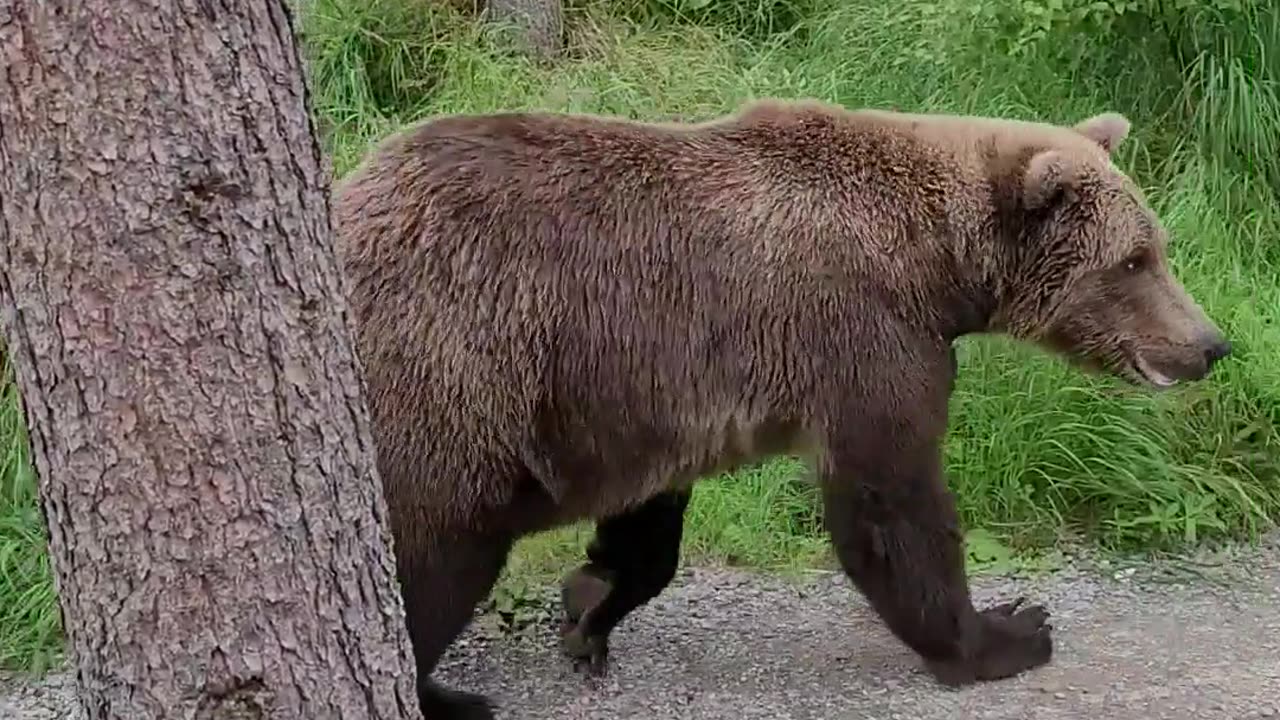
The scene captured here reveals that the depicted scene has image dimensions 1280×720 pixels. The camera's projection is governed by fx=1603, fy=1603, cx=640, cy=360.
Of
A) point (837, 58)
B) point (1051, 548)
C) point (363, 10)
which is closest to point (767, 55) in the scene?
point (837, 58)

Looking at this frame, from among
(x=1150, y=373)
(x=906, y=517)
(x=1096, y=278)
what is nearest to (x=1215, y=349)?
(x=1150, y=373)

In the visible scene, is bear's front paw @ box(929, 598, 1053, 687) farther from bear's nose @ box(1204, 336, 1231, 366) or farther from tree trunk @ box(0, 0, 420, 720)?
tree trunk @ box(0, 0, 420, 720)

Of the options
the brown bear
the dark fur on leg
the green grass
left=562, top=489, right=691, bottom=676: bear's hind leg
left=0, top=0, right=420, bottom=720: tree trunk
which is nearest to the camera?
left=0, top=0, right=420, bottom=720: tree trunk

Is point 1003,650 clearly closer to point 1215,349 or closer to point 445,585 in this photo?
point 1215,349

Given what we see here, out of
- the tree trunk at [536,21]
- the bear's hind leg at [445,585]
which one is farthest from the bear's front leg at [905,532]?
the tree trunk at [536,21]

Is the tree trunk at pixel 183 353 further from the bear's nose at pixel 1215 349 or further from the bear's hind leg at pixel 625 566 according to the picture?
the bear's nose at pixel 1215 349

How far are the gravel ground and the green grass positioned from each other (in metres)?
0.24

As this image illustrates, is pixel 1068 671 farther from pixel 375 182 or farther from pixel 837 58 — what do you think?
pixel 837 58

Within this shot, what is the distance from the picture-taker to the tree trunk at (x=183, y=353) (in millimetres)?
2072

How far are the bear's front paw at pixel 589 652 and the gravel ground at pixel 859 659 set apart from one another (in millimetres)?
35

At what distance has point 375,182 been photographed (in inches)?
144

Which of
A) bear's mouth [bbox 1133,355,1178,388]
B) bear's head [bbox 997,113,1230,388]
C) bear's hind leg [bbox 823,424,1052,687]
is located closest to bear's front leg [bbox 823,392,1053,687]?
bear's hind leg [bbox 823,424,1052,687]

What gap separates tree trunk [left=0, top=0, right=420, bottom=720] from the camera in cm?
207

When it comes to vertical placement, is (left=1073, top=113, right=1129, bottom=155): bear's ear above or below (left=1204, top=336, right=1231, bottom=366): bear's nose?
above
